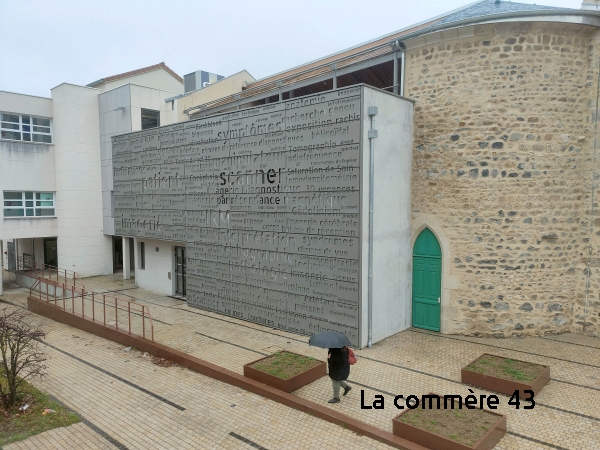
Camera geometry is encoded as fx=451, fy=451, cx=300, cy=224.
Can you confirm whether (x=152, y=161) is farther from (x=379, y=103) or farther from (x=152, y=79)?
(x=152, y=79)

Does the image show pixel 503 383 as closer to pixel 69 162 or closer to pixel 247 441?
pixel 247 441

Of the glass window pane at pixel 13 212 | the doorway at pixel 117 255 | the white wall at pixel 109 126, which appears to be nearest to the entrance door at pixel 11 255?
the glass window pane at pixel 13 212

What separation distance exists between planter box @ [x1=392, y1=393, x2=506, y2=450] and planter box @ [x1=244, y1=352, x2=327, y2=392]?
229cm

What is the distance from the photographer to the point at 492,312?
11625mm

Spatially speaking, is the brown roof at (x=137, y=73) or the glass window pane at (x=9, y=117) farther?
the brown roof at (x=137, y=73)

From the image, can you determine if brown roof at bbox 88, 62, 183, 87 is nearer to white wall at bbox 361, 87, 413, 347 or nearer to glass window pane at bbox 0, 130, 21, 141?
glass window pane at bbox 0, 130, 21, 141

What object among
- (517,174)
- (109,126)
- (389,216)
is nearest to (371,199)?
(389,216)

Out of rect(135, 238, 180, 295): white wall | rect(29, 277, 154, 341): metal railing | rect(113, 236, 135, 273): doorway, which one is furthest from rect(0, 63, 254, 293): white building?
rect(29, 277, 154, 341): metal railing

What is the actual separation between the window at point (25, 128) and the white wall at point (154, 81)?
415 cm

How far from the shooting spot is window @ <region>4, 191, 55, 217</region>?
20.4 metres

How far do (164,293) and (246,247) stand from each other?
6026 millimetres

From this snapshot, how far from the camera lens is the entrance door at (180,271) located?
17141 mm

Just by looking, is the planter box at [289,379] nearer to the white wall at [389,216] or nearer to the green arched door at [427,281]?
the white wall at [389,216]

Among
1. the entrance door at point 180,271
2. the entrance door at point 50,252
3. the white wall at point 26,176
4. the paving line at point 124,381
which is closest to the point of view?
the paving line at point 124,381
